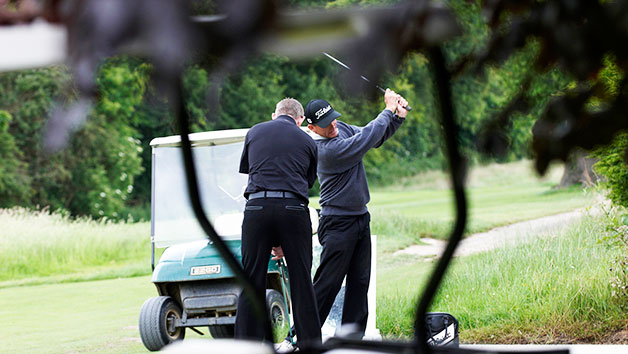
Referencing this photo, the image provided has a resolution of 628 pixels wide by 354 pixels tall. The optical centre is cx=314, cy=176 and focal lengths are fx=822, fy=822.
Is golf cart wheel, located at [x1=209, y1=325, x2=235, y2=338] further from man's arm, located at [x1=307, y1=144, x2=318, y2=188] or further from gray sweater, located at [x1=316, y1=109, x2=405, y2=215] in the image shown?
man's arm, located at [x1=307, y1=144, x2=318, y2=188]

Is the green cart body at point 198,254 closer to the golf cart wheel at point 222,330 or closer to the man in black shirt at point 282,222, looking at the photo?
the golf cart wheel at point 222,330

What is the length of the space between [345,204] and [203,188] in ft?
7.40

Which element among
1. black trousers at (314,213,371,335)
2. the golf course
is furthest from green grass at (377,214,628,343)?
black trousers at (314,213,371,335)

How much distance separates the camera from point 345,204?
4.93m

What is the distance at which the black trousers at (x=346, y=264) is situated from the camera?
16.1 ft

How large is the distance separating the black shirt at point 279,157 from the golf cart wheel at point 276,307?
1.71 metres

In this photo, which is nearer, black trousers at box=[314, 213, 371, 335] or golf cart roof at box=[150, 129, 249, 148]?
black trousers at box=[314, 213, 371, 335]

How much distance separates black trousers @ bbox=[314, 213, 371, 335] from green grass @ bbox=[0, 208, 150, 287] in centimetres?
934

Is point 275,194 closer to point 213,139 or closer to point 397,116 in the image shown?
point 397,116

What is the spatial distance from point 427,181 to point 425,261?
15274 mm

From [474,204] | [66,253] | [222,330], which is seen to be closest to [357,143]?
[222,330]

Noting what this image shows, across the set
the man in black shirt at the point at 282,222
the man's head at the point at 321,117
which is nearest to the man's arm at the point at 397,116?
the man's head at the point at 321,117

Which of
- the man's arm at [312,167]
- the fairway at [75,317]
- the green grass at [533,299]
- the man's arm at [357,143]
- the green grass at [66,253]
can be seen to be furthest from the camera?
the green grass at [66,253]

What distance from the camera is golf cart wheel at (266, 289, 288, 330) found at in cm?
612
